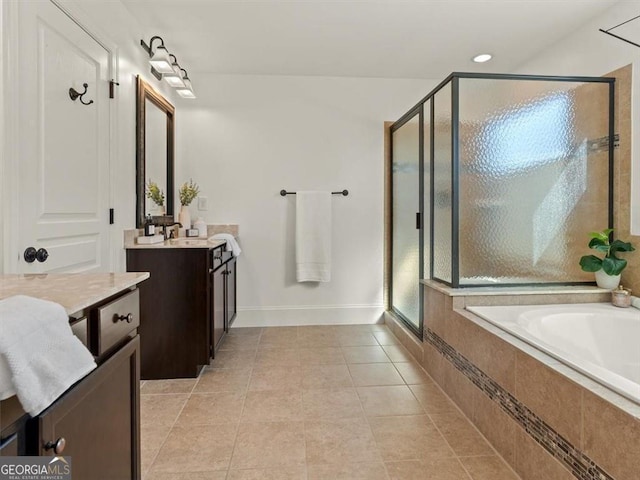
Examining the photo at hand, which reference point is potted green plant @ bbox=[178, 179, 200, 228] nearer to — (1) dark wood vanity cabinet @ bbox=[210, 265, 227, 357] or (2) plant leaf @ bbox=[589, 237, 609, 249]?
(1) dark wood vanity cabinet @ bbox=[210, 265, 227, 357]

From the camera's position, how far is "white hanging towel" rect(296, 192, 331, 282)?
325 centimetres

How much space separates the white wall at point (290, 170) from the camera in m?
3.26

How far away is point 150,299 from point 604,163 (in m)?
2.86

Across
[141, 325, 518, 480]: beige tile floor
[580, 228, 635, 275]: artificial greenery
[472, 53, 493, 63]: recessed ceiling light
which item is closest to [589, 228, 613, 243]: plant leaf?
[580, 228, 635, 275]: artificial greenery

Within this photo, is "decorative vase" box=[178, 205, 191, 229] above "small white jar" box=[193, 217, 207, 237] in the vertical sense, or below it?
above

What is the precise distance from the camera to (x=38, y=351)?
619 millimetres

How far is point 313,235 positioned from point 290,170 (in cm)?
63

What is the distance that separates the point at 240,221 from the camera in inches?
130

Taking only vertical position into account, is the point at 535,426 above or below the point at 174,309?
below

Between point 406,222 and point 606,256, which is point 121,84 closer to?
point 406,222

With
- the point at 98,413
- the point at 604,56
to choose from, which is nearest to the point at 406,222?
the point at 604,56

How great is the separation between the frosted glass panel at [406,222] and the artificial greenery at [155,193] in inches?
75.4

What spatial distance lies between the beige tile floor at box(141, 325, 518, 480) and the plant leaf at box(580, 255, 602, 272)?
44.7 inches

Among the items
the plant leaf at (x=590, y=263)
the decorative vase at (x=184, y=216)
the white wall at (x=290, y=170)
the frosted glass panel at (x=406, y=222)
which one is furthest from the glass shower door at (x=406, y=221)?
the decorative vase at (x=184, y=216)
